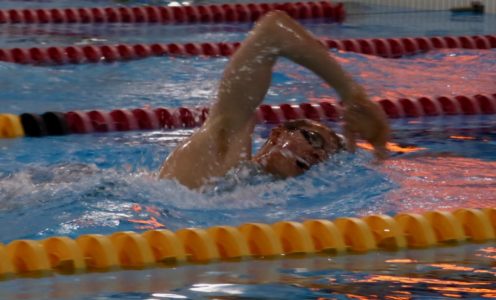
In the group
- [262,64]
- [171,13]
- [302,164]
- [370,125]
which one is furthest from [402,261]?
[171,13]

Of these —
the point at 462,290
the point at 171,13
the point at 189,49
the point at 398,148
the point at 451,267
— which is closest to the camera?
the point at 462,290

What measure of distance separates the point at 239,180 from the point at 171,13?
575 centimetres

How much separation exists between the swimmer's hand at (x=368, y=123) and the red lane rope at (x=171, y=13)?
5991mm

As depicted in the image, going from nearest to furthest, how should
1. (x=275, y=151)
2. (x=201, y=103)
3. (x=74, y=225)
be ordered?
(x=74, y=225), (x=275, y=151), (x=201, y=103)

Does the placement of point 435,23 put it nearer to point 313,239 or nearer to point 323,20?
point 323,20

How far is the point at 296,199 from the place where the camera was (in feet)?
12.9

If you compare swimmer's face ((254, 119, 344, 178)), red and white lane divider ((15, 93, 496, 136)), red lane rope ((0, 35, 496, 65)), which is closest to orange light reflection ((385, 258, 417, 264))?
swimmer's face ((254, 119, 344, 178))

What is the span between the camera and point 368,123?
11.3ft

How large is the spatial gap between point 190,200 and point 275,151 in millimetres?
373

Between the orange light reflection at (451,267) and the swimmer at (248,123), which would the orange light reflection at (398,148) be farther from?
the orange light reflection at (451,267)

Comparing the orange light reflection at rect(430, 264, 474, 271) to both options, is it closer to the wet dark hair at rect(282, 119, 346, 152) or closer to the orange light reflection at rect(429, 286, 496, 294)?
the orange light reflection at rect(429, 286, 496, 294)

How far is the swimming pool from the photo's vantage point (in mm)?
2877

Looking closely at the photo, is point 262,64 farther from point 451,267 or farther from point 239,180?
point 451,267

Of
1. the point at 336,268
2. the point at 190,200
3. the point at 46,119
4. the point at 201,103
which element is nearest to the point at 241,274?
the point at 336,268
